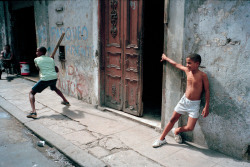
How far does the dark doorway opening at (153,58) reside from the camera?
591cm

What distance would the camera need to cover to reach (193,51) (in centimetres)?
367

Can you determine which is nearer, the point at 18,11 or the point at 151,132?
the point at 151,132

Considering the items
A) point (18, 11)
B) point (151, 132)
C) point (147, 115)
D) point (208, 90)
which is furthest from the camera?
point (18, 11)

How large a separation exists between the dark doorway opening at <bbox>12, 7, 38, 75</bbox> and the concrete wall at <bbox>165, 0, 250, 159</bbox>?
919 centimetres

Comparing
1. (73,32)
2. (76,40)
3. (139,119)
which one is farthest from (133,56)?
(73,32)

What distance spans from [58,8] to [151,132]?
193 inches

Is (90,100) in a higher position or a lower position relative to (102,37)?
lower

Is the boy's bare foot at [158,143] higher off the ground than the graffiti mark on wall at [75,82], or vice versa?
the graffiti mark on wall at [75,82]

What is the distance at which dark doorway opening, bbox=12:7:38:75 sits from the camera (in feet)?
35.3

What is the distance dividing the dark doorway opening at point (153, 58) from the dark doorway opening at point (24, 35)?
265 inches

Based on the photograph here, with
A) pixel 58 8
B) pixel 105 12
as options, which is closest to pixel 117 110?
pixel 105 12

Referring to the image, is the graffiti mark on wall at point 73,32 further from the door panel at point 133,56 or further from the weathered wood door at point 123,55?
the door panel at point 133,56

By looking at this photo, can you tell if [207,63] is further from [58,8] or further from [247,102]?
[58,8]

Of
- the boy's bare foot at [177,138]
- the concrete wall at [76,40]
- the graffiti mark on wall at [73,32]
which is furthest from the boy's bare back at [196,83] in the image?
the graffiti mark on wall at [73,32]
